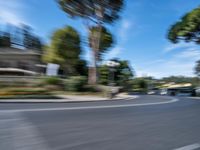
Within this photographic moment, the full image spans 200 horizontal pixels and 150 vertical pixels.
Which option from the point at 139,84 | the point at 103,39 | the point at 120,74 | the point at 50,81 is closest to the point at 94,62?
the point at 50,81

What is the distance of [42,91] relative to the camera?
2267 centimetres

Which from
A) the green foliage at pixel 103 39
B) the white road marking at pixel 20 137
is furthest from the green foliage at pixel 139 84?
the white road marking at pixel 20 137

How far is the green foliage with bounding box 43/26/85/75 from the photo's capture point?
44.4 metres

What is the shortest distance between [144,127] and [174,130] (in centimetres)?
86

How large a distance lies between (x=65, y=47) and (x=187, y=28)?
19.4 m

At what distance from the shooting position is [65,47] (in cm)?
4450

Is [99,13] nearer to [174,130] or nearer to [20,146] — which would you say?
[174,130]

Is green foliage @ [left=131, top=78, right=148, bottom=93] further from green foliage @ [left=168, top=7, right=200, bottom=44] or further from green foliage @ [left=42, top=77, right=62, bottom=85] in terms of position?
green foliage @ [left=42, top=77, right=62, bottom=85]

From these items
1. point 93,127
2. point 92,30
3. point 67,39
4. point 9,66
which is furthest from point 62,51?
point 93,127

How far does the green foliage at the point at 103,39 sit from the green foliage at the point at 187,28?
8.70 m

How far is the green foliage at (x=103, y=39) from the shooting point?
33275 millimetres

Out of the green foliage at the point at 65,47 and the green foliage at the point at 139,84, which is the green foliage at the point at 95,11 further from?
the green foliage at the point at 139,84

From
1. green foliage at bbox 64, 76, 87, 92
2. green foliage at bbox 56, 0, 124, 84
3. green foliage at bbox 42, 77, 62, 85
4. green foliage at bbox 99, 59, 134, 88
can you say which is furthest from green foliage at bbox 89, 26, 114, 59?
green foliage at bbox 99, 59, 134, 88

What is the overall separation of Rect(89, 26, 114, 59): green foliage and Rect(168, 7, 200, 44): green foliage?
870 centimetres
